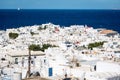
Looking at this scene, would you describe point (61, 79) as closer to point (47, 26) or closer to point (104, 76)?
point (104, 76)

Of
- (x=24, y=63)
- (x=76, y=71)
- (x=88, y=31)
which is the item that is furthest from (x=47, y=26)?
(x=76, y=71)

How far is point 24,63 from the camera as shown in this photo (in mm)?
28312

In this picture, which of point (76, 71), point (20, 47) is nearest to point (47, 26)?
point (20, 47)

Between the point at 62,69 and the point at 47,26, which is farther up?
the point at 47,26

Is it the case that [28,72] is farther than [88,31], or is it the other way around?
[88,31]

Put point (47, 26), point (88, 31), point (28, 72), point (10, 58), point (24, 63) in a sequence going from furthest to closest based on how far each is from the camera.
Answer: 1. point (47, 26)
2. point (88, 31)
3. point (10, 58)
4. point (24, 63)
5. point (28, 72)

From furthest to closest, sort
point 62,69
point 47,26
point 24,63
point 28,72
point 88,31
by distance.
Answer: point 47,26
point 88,31
point 24,63
point 62,69
point 28,72

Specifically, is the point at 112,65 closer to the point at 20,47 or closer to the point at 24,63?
the point at 24,63

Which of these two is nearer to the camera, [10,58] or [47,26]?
[10,58]

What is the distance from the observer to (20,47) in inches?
1571

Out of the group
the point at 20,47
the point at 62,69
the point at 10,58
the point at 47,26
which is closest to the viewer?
the point at 62,69

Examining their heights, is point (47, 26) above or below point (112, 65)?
above

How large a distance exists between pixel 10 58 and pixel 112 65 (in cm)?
1143

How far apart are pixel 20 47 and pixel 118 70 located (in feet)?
58.4
